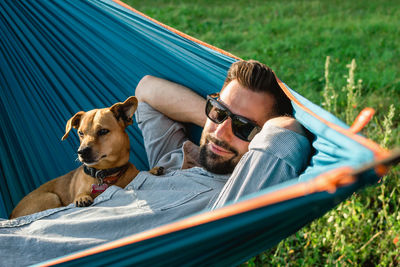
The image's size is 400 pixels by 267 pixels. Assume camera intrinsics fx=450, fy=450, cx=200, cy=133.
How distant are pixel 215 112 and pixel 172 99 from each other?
1.18 feet

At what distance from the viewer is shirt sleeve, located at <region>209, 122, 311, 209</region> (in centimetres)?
137

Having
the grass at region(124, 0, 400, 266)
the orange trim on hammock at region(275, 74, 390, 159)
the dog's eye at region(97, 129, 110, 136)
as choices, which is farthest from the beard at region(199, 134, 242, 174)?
the grass at region(124, 0, 400, 266)

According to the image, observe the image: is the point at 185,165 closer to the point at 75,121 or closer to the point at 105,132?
the point at 105,132

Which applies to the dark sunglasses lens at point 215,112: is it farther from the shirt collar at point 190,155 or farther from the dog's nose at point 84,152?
the dog's nose at point 84,152

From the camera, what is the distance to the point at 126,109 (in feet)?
7.16

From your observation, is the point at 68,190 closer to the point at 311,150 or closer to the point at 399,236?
the point at 311,150

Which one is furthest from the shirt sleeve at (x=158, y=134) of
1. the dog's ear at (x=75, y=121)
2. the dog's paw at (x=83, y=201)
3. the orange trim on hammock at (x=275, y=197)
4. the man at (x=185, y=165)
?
the orange trim on hammock at (x=275, y=197)

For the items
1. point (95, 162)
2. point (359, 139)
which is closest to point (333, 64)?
point (95, 162)

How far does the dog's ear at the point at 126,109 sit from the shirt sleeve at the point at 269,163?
87cm

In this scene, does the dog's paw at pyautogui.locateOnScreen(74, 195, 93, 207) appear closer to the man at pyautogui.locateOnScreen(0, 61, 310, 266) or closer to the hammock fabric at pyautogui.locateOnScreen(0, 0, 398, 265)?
the man at pyautogui.locateOnScreen(0, 61, 310, 266)

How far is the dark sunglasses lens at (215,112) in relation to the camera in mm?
1824

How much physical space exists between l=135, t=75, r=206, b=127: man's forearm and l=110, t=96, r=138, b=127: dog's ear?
0.10 metres

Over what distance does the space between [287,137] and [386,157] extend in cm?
58

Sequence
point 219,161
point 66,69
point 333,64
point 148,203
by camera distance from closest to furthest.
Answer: point 148,203
point 219,161
point 66,69
point 333,64
